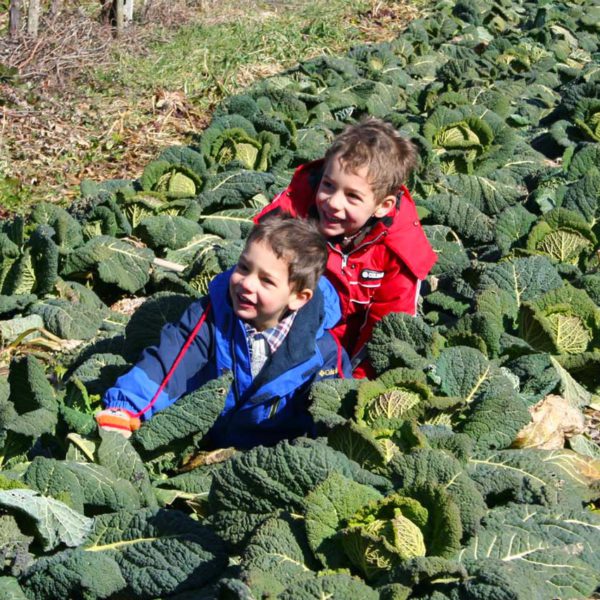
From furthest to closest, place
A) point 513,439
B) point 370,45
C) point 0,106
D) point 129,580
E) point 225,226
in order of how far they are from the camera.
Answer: point 370,45 → point 0,106 → point 225,226 → point 513,439 → point 129,580

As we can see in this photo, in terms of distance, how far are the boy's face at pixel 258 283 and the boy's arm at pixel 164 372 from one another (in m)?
0.19

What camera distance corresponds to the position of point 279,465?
3.09m

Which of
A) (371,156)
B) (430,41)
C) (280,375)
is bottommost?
(430,41)

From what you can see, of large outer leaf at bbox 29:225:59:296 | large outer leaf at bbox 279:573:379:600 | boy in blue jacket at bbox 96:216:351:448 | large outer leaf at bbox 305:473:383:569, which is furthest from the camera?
large outer leaf at bbox 29:225:59:296

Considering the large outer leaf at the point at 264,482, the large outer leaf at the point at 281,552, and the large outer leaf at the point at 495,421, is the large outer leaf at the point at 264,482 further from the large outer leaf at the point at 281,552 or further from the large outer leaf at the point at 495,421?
the large outer leaf at the point at 495,421

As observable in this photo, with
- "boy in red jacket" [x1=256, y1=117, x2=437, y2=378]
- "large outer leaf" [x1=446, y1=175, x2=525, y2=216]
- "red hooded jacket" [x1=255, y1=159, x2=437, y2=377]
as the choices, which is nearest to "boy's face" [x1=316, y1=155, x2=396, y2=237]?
"boy in red jacket" [x1=256, y1=117, x2=437, y2=378]

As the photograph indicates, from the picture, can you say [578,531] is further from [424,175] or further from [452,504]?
[424,175]

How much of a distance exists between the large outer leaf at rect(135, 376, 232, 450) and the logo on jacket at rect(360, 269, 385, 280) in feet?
4.46

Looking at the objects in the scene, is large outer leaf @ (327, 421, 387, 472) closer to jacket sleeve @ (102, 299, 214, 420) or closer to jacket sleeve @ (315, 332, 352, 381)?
jacket sleeve @ (315, 332, 352, 381)

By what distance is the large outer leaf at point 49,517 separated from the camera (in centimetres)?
305

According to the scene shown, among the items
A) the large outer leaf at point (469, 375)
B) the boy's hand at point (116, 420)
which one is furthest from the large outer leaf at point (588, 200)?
the boy's hand at point (116, 420)

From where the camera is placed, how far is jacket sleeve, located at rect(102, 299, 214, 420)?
3.67 meters

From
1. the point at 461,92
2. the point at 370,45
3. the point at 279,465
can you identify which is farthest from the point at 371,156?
the point at 370,45

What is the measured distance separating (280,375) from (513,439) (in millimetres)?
905
